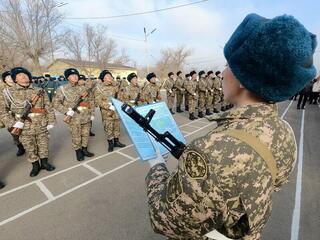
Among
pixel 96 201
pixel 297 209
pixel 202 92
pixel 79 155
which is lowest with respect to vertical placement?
pixel 297 209

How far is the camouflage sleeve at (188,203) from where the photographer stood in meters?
0.82

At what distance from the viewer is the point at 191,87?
10719 millimetres

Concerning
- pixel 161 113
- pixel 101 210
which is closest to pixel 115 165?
pixel 101 210

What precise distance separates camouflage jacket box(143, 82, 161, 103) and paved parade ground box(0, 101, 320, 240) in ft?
8.35

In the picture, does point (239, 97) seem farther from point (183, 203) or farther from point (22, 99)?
point (22, 99)

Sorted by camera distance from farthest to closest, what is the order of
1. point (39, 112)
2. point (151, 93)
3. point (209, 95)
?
point (209, 95)
point (151, 93)
point (39, 112)

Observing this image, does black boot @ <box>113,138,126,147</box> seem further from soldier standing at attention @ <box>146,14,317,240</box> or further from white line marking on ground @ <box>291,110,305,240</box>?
soldier standing at attention @ <box>146,14,317,240</box>

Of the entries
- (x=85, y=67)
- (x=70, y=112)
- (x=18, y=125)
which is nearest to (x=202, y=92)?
(x=70, y=112)

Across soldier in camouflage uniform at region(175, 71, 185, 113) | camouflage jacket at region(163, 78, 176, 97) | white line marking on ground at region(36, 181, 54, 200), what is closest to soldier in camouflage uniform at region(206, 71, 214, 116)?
soldier in camouflage uniform at region(175, 71, 185, 113)

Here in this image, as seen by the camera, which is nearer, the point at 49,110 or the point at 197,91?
the point at 49,110

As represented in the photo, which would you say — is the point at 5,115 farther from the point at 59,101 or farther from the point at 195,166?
the point at 195,166

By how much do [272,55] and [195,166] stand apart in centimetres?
48

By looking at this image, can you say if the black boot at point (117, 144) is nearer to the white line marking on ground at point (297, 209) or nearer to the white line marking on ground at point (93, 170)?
the white line marking on ground at point (93, 170)

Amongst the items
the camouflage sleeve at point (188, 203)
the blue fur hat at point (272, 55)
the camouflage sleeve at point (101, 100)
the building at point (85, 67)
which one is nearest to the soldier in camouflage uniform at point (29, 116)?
the camouflage sleeve at point (101, 100)
